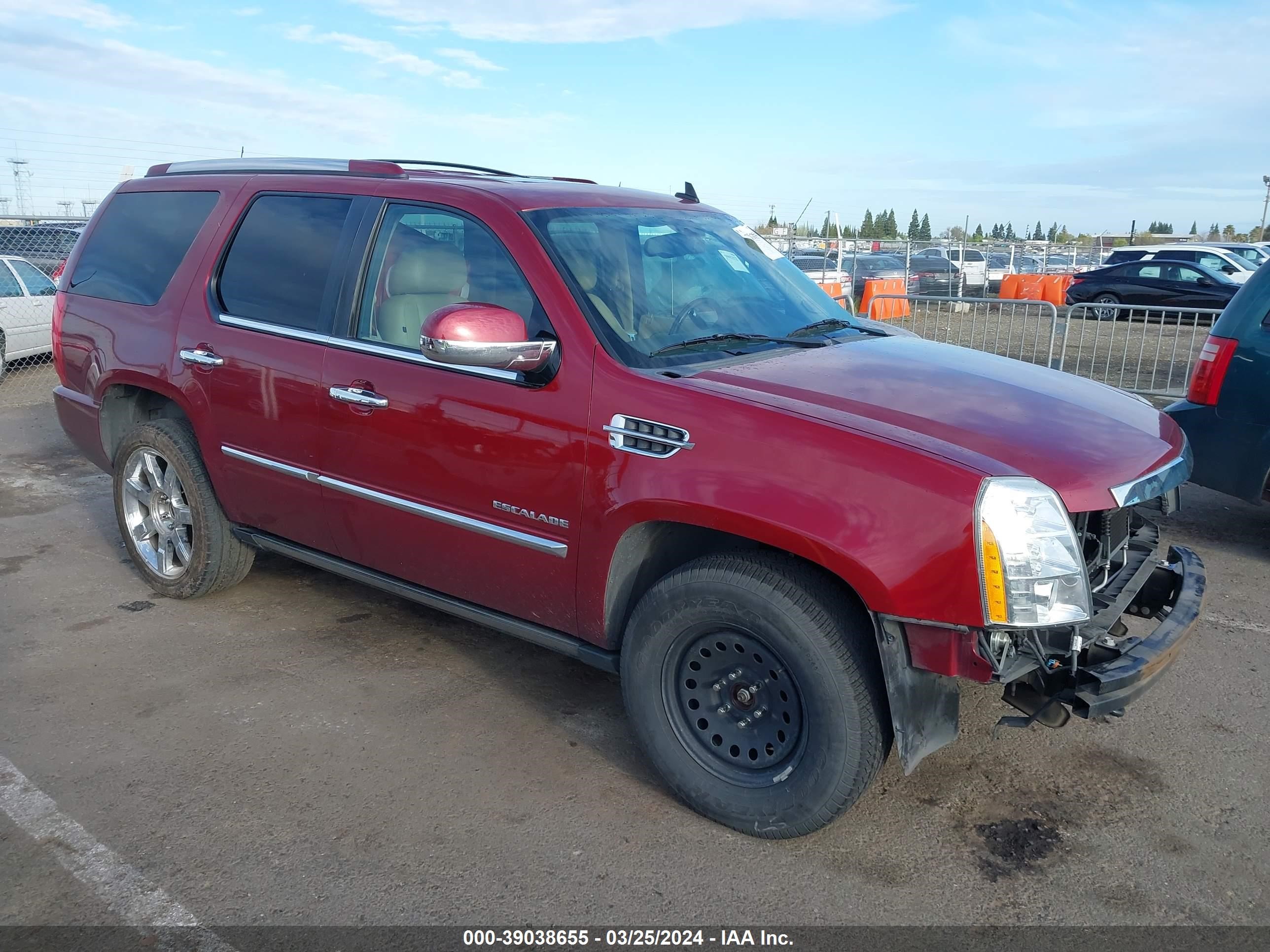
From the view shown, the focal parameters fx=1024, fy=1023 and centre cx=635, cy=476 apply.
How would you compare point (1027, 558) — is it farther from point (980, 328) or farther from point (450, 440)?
point (980, 328)

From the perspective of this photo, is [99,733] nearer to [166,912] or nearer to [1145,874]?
[166,912]

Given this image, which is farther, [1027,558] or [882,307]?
[882,307]

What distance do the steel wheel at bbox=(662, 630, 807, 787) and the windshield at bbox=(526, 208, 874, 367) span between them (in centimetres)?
92

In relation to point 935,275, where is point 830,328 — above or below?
above

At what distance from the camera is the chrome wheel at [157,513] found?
4.80 meters

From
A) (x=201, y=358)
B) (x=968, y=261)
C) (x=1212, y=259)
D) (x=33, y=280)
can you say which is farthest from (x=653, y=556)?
(x=968, y=261)

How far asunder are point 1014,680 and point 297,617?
3.28 meters

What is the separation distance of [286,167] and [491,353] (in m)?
1.94

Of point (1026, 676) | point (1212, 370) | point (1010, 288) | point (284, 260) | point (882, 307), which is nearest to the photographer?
point (1026, 676)

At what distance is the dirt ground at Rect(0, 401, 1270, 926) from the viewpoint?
2781mm

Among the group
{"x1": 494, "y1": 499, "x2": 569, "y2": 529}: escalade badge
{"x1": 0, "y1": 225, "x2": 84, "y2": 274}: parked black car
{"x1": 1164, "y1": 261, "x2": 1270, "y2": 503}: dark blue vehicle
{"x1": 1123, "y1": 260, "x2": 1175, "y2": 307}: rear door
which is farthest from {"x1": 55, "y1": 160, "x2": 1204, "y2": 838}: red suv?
{"x1": 1123, "y1": 260, "x2": 1175, "y2": 307}: rear door

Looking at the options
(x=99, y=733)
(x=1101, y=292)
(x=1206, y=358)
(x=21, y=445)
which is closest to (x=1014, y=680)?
(x=99, y=733)

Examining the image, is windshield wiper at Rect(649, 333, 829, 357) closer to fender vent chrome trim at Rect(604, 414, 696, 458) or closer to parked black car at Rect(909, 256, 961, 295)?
fender vent chrome trim at Rect(604, 414, 696, 458)

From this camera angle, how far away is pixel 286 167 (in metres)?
4.45
